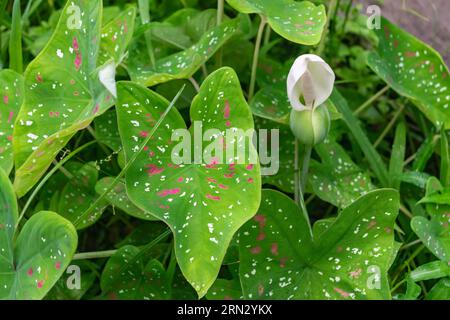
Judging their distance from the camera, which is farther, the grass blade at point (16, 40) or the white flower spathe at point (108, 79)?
the grass blade at point (16, 40)

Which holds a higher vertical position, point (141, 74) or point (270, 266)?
point (141, 74)

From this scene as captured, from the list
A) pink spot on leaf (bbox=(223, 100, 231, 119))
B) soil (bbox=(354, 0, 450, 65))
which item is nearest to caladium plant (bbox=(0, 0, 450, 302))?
pink spot on leaf (bbox=(223, 100, 231, 119))

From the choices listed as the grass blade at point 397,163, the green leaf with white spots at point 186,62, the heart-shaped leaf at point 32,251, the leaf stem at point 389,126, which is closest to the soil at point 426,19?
the leaf stem at point 389,126

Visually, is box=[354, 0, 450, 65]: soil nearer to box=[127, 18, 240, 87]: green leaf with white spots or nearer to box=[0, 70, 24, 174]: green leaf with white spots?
box=[127, 18, 240, 87]: green leaf with white spots

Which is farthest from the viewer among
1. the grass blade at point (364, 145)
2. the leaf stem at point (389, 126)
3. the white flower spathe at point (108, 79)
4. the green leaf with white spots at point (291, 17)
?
the leaf stem at point (389, 126)

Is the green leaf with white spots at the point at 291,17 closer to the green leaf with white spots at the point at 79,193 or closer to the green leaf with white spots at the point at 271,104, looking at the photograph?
the green leaf with white spots at the point at 271,104

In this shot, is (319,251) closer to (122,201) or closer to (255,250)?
(255,250)

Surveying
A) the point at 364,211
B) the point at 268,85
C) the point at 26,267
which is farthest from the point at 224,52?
the point at 26,267

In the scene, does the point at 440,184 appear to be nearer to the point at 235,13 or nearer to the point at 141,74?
the point at 141,74
